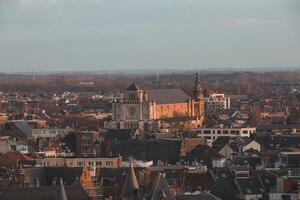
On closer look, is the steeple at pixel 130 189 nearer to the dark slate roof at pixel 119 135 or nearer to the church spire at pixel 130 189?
the church spire at pixel 130 189

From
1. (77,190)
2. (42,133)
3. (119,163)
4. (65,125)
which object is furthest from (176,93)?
(77,190)

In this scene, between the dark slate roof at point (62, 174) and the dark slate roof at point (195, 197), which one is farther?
the dark slate roof at point (62, 174)

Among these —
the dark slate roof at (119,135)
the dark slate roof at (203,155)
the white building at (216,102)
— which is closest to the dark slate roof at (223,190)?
the dark slate roof at (203,155)

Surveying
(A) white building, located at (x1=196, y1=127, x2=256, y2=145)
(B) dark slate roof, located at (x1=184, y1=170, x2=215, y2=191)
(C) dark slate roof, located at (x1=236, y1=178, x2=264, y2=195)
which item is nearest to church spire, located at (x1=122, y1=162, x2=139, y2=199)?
(C) dark slate roof, located at (x1=236, y1=178, x2=264, y2=195)

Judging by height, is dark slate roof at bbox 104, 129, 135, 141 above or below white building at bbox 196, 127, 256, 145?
above

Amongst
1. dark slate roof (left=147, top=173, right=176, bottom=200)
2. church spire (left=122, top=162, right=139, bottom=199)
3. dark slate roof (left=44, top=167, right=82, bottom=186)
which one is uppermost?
dark slate roof (left=147, top=173, right=176, bottom=200)

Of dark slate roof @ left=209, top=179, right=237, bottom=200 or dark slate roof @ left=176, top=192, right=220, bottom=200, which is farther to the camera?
dark slate roof @ left=209, top=179, right=237, bottom=200

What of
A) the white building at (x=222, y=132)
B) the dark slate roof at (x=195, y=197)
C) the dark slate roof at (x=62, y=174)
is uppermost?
the dark slate roof at (x=195, y=197)

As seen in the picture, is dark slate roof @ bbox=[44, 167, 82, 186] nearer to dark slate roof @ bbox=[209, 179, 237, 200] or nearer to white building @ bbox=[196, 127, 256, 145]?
dark slate roof @ bbox=[209, 179, 237, 200]

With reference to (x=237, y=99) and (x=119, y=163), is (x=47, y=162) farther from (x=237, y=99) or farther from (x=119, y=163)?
(x=237, y=99)
